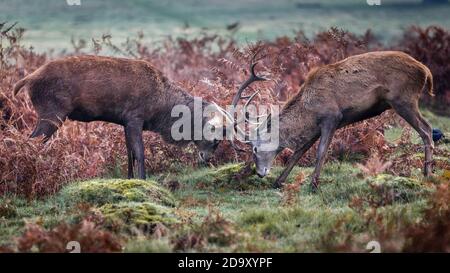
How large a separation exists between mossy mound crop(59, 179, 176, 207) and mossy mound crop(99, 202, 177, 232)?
55 centimetres

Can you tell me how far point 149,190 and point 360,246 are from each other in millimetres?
3309

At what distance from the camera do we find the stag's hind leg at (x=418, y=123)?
12.4m

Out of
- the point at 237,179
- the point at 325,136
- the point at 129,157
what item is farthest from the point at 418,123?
the point at 129,157

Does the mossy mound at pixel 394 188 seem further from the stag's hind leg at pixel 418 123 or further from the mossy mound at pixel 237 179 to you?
the mossy mound at pixel 237 179

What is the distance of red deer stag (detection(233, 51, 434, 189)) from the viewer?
40.7 feet

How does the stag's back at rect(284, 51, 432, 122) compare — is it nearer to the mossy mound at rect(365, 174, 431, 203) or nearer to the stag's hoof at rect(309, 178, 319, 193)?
the stag's hoof at rect(309, 178, 319, 193)

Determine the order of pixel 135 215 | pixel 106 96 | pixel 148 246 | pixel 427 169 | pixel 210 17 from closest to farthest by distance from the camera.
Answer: pixel 148 246 → pixel 135 215 → pixel 427 169 → pixel 106 96 → pixel 210 17

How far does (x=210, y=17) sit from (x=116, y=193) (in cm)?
3135

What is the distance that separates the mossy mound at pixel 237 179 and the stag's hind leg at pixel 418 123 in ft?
6.90

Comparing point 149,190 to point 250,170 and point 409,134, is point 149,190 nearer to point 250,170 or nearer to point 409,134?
point 250,170

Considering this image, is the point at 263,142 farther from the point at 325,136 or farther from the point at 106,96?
the point at 106,96

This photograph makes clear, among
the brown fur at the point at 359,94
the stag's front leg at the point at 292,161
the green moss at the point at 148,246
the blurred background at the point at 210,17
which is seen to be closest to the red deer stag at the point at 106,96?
the stag's front leg at the point at 292,161

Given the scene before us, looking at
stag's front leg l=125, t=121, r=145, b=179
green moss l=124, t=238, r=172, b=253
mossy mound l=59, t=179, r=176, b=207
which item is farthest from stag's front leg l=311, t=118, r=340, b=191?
green moss l=124, t=238, r=172, b=253

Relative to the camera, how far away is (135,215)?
9648 millimetres
